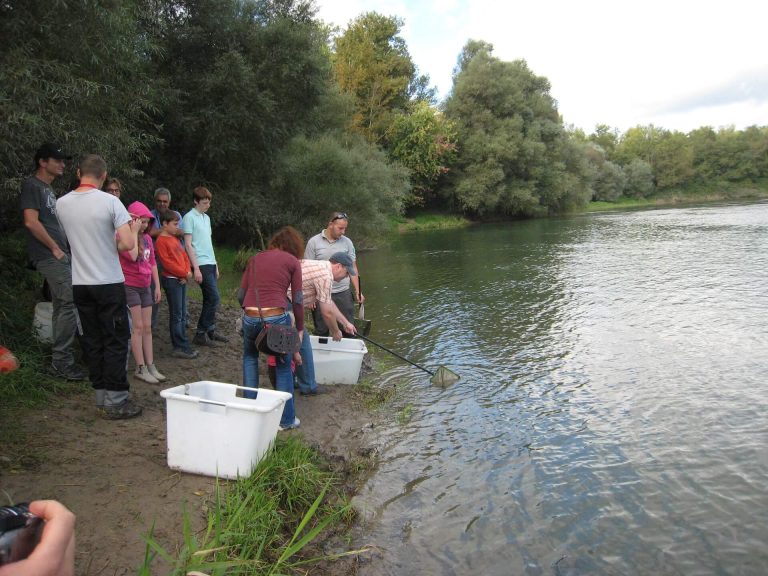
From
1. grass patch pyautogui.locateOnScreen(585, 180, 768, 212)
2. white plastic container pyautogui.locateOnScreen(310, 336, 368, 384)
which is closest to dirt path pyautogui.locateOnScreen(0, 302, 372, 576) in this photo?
white plastic container pyautogui.locateOnScreen(310, 336, 368, 384)

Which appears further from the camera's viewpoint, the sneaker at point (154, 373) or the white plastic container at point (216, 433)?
the sneaker at point (154, 373)

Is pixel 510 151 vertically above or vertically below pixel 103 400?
above

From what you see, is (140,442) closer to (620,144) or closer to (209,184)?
(209,184)

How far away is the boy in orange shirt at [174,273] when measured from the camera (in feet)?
20.8

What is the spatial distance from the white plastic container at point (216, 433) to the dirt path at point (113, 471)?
133 millimetres

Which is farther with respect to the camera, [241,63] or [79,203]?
[241,63]

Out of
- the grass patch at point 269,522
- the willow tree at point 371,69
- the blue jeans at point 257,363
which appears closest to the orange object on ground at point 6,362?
the blue jeans at point 257,363

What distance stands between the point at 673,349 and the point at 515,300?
457cm

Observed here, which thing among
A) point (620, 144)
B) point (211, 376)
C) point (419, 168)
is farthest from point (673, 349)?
point (620, 144)

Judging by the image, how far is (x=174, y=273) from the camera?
638 cm

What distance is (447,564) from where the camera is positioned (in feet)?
11.6

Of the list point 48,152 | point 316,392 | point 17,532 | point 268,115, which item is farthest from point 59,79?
point 268,115

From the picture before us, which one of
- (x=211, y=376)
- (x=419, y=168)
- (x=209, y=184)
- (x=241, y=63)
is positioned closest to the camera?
(x=211, y=376)

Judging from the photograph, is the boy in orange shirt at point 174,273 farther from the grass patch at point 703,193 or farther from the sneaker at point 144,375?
the grass patch at point 703,193
